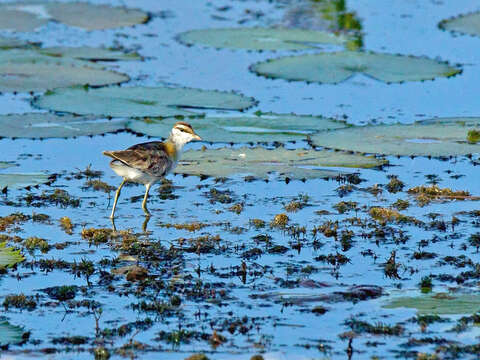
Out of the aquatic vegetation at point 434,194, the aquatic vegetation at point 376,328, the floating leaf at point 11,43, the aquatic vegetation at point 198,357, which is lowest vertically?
the aquatic vegetation at point 198,357

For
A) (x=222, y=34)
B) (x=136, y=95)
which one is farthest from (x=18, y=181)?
(x=222, y=34)

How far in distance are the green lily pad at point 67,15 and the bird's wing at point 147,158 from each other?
1009 cm

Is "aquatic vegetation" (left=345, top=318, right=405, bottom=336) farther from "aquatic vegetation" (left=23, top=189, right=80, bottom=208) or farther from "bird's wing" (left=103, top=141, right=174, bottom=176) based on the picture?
"aquatic vegetation" (left=23, top=189, right=80, bottom=208)

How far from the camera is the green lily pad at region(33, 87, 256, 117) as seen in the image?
615 inches

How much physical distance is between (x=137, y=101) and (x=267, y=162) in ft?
11.3

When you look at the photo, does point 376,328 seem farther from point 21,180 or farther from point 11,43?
point 11,43

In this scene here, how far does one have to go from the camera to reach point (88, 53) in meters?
19.8

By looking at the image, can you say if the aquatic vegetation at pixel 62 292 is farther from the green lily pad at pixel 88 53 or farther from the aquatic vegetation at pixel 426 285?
the green lily pad at pixel 88 53

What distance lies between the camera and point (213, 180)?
13172mm

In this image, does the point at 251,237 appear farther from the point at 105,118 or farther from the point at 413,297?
the point at 105,118

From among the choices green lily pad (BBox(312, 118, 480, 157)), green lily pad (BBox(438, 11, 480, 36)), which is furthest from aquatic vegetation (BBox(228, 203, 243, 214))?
green lily pad (BBox(438, 11, 480, 36))

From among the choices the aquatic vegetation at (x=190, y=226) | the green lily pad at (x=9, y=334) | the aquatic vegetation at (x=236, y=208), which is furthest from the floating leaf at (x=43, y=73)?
the green lily pad at (x=9, y=334)

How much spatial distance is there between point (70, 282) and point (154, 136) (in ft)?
17.1

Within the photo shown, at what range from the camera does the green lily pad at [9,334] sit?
8.04 meters
